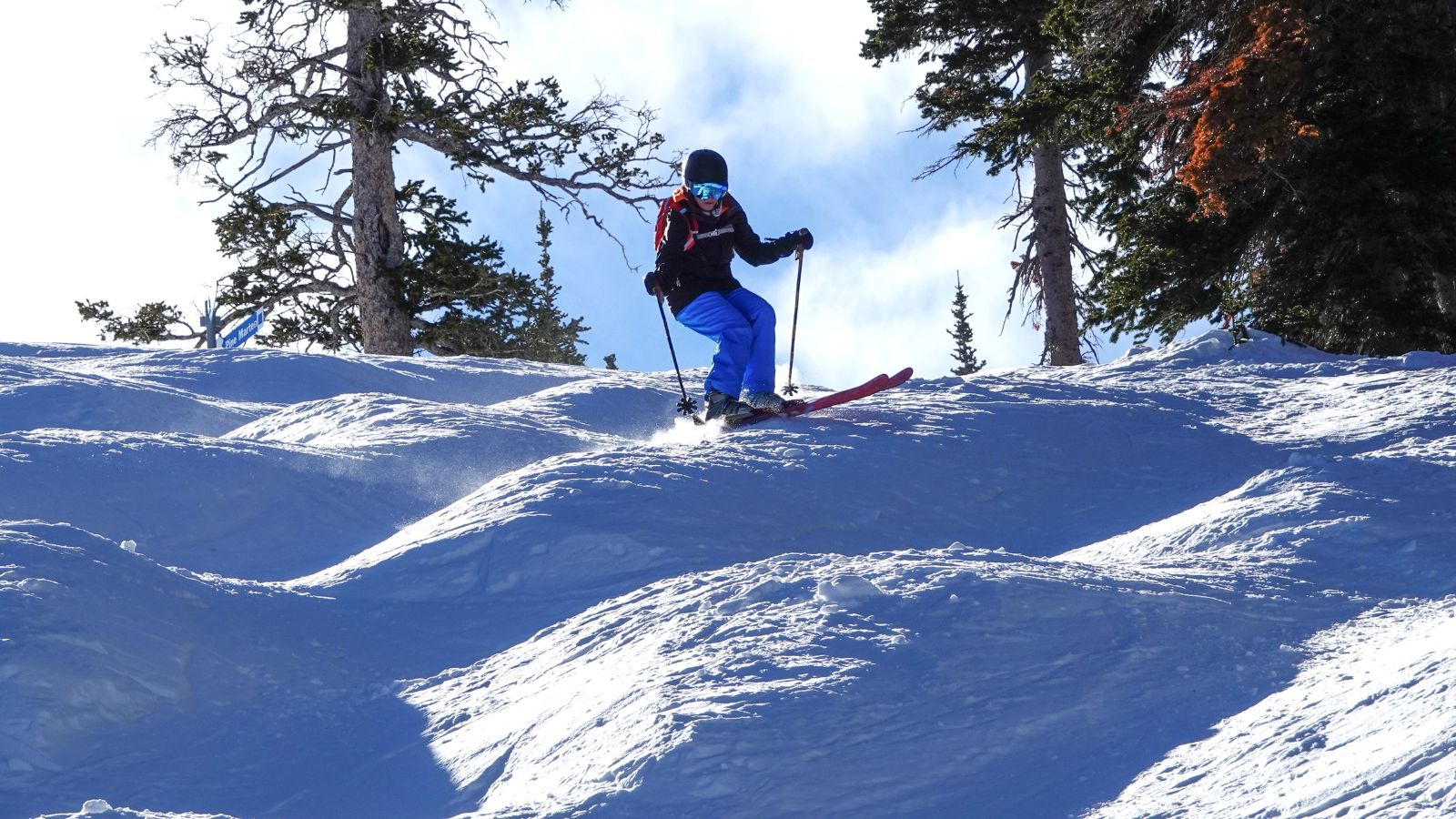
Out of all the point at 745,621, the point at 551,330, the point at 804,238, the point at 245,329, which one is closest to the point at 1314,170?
the point at 804,238

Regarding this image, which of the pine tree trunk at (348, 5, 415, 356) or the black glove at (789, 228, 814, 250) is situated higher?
the pine tree trunk at (348, 5, 415, 356)

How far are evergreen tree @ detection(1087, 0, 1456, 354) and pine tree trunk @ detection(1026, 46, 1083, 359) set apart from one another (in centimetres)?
564

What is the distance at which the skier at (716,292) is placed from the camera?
8797 millimetres

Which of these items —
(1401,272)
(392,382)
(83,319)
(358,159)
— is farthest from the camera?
(83,319)

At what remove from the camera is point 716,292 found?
890 cm

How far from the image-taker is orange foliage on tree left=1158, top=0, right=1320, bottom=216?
1161cm

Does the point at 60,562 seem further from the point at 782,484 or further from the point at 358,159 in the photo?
the point at 358,159

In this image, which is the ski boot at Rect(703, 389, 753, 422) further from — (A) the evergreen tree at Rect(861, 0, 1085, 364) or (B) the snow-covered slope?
(A) the evergreen tree at Rect(861, 0, 1085, 364)

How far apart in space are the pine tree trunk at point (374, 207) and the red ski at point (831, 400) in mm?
13208

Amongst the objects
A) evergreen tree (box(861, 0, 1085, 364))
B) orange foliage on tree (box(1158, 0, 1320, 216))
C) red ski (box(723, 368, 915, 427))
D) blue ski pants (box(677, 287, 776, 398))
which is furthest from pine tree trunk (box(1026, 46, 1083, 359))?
blue ski pants (box(677, 287, 776, 398))

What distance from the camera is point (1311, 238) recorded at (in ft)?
41.1

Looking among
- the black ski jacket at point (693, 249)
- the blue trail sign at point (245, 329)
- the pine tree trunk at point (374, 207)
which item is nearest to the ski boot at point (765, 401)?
the black ski jacket at point (693, 249)

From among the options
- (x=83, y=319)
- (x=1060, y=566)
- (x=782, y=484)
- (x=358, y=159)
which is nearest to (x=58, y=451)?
(x=782, y=484)

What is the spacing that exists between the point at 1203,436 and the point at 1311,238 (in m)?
5.40
